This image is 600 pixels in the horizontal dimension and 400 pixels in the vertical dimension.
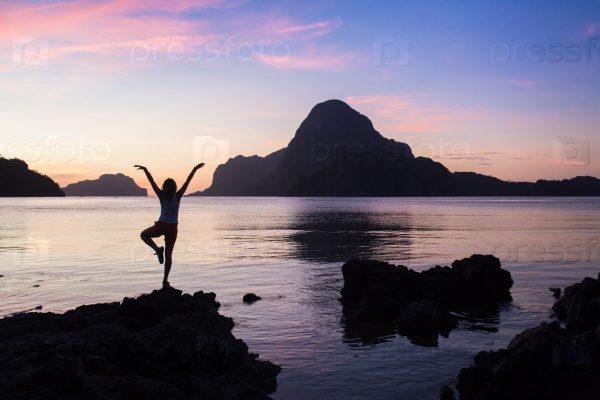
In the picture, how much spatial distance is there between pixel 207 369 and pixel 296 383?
2203 millimetres

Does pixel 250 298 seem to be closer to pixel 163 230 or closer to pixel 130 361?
pixel 163 230

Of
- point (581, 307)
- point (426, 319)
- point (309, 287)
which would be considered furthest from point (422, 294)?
point (581, 307)

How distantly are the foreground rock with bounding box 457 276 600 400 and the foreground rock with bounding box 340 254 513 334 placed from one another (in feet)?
18.5

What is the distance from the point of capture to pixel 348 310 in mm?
19484

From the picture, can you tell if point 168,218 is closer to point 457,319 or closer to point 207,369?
point 207,369

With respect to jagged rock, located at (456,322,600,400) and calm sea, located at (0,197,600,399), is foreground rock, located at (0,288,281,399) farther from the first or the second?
jagged rock, located at (456,322,600,400)

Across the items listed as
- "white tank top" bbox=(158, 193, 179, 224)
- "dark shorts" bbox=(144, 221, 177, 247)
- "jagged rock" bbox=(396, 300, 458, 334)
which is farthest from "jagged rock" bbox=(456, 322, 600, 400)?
"white tank top" bbox=(158, 193, 179, 224)

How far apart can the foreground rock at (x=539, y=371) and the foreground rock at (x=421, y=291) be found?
5654 mm

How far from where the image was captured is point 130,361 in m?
9.84

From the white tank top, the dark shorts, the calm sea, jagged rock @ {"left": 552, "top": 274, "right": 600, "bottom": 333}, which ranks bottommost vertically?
the calm sea

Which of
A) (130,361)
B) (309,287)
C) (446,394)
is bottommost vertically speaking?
(309,287)

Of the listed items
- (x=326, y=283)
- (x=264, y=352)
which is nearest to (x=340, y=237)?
(x=326, y=283)

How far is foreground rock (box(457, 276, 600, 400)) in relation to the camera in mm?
9875

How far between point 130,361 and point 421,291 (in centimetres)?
1409
